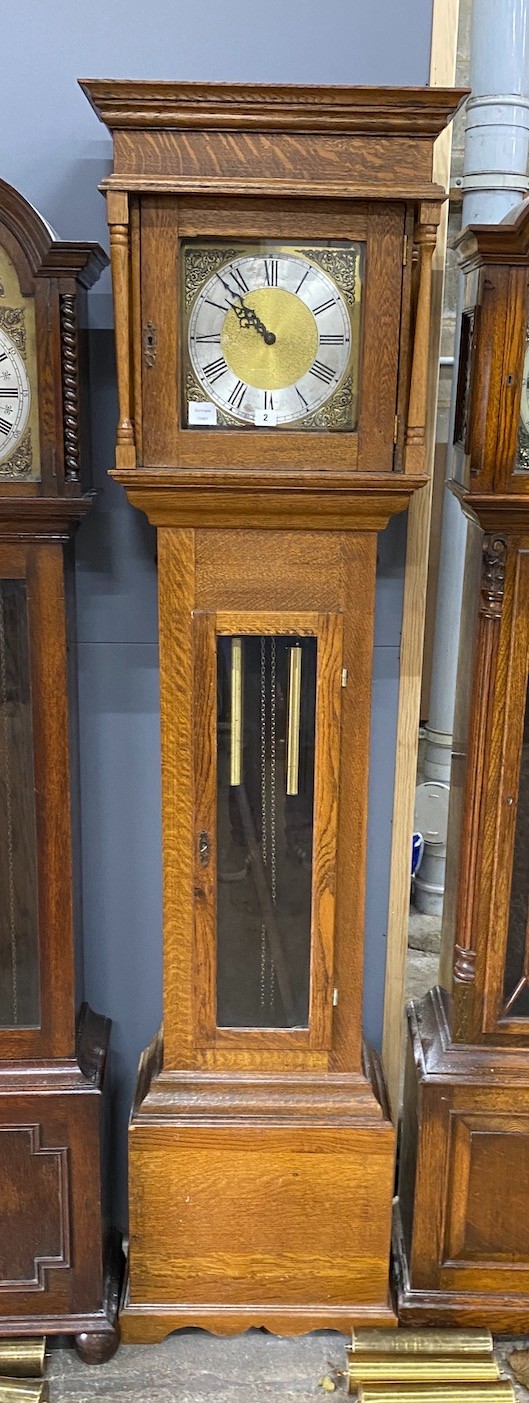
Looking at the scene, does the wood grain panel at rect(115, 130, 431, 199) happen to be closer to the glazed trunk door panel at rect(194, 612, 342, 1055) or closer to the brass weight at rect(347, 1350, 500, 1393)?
the glazed trunk door panel at rect(194, 612, 342, 1055)

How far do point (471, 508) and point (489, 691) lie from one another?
0.27 m

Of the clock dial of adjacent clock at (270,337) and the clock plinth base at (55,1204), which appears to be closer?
the clock dial of adjacent clock at (270,337)

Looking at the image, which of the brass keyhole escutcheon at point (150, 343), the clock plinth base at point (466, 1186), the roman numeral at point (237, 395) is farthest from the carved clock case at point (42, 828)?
the clock plinth base at point (466, 1186)

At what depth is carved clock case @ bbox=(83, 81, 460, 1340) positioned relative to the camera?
1.44 m

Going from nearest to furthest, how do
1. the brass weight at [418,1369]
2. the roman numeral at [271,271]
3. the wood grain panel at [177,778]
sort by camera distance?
1. the roman numeral at [271,271]
2. the wood grain panel at [177,778]
3. the brass weight at [418,1369]

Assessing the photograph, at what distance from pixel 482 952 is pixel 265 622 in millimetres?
615

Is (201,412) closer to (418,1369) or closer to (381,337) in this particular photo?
(381,337)

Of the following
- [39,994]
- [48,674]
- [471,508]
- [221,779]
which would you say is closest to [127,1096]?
[39,994]

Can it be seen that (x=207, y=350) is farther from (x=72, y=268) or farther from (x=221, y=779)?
(x=221, y=779)

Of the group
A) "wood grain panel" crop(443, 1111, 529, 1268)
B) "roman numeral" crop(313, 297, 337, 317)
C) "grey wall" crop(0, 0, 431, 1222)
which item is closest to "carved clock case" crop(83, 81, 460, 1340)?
"roman numeral" crop(313, 297, 337, 317)

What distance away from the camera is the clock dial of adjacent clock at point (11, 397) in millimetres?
1557

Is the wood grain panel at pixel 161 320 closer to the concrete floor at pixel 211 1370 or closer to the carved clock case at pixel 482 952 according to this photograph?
the carved clock case at pixel 482 952

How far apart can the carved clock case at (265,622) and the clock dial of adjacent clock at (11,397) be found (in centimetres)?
16

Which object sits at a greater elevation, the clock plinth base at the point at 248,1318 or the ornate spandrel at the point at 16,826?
the ornate spandrel at the point at 16,826
